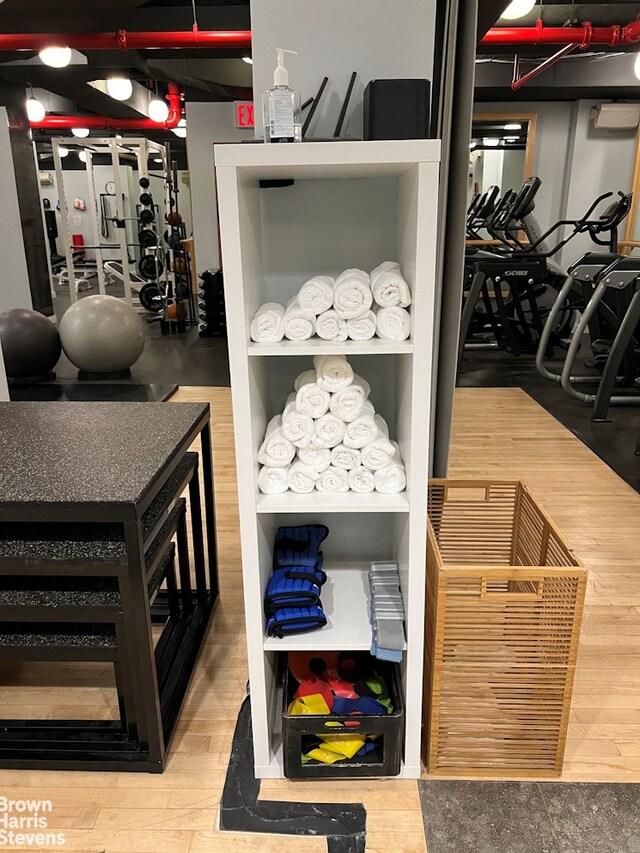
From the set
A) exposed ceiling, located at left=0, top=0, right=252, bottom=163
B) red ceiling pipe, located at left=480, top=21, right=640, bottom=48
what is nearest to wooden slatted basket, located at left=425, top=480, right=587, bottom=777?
exposed ceiling, located at left=0, top=0, right=252, bottom=163

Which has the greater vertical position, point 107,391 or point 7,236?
point 7,236

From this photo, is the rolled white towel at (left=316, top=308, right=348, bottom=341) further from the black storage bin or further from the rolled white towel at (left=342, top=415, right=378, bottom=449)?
the black storage bin

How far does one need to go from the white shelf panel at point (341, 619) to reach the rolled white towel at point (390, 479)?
0.40 m

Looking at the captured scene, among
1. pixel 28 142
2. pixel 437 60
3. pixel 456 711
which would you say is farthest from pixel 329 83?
pixel 28 142

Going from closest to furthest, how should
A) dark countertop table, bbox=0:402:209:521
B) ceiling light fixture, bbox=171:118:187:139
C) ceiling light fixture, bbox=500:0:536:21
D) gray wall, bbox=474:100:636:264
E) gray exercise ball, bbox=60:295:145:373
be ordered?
dark countertop table, bbox=0:402:209:521 → ceiling light fixture, bbox=500:0:536:21 → gray exercise ball, bbox=60:295:145:373 → gray wall, bbox=474:100:636:264 → ceiling light fixture, bbox=171:118:187:139

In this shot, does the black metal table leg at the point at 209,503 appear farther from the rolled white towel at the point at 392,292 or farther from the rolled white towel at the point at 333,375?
the rolled white towel at the point at 392,292

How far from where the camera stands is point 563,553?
5.65ft

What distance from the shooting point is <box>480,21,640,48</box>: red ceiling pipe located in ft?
16.6

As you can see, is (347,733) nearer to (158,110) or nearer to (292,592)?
(292,592)

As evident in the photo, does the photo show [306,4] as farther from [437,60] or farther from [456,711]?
[456,711]

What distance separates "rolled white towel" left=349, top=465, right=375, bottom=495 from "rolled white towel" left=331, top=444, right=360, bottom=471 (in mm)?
26

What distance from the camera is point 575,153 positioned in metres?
7.85

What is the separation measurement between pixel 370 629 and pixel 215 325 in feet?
21.7

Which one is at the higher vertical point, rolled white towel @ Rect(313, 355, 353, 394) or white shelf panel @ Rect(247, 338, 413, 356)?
white shelf panel @ Rect(247, 338, 413, 356)
